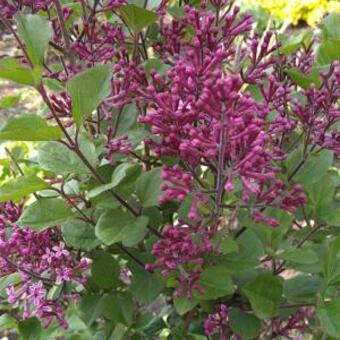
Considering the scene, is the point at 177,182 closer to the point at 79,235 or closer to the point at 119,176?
the point at 119,176

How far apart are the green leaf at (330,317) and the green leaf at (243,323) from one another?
0.45 ft

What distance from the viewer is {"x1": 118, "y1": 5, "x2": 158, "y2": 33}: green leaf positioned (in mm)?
989

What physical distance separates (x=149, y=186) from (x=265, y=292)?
0.29m

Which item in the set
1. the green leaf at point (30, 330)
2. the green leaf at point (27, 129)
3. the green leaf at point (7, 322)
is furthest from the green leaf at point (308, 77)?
A: the green leaf at point (7, 322)

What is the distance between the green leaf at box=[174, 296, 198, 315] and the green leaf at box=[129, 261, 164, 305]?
0.26 feet

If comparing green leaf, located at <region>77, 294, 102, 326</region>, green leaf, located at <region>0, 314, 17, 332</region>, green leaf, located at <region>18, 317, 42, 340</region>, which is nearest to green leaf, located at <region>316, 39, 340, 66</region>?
green leaf, located at <region>77, 294, 102, 326</region>

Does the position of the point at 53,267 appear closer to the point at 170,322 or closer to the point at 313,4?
the point at 170,322

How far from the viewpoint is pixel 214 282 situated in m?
1.02

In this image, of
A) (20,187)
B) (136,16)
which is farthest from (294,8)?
(20,187)

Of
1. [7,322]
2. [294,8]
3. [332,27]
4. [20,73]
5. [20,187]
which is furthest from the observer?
[294,8]

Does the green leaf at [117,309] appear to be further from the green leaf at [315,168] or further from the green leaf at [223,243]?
the green leaf at [315,168]

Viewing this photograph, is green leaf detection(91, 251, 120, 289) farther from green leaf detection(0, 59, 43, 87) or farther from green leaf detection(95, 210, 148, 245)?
green leaf detection(0, 59, 43, 87)

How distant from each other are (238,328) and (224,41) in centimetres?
52

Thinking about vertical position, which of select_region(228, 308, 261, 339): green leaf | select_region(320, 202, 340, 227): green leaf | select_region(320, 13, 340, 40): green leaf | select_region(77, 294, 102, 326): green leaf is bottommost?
select_region(77, 294, 102, 326): green leaf
